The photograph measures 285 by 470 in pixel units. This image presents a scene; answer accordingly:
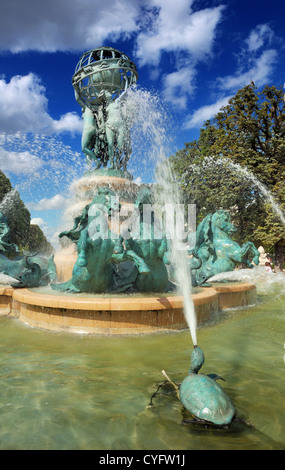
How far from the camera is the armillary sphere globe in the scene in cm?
1164

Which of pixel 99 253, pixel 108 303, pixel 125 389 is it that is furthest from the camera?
pixel 99 253

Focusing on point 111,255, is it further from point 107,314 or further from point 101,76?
point 101,76

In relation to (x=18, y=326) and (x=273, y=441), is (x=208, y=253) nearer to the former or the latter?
(x=18, y=326)

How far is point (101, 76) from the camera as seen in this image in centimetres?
1171

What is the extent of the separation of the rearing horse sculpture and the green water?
3490 mm

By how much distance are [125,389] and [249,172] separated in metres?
20.2

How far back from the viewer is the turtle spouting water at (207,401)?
2391 mm

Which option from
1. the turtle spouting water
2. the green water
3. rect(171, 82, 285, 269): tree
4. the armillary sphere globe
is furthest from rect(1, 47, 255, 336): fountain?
rect(171, 82, 285, 269): tree

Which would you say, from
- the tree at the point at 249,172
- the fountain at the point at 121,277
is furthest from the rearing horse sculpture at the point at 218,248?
the tree at the point at 249,172

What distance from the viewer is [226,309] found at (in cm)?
764

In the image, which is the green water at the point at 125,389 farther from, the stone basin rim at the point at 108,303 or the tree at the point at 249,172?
the tree at the point at 249,172

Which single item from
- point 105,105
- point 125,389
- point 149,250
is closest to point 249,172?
point 105,105

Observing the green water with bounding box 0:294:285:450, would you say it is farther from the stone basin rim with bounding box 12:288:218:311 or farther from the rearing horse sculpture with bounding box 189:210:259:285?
the rearing horse sculpture with bounding box 189:210:259:285

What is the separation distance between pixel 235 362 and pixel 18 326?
373cm
